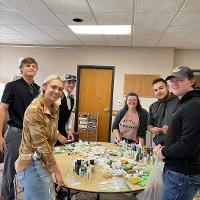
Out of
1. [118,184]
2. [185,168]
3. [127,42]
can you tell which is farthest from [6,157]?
[127,42]

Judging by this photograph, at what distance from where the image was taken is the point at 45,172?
1585 millimetres

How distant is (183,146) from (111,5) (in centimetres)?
222

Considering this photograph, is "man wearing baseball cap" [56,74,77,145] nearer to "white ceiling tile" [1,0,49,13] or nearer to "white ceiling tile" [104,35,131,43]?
"white ceiling tile" [1,0,49,13]

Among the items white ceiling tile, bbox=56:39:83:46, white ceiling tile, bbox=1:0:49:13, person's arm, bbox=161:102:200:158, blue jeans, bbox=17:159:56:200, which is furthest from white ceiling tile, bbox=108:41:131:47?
blue jeans, bbox=17:159:56:200

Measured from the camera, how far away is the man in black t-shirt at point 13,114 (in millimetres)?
2311

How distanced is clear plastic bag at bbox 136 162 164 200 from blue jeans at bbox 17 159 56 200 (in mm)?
669

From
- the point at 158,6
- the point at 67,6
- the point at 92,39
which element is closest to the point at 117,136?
the point at 158,6

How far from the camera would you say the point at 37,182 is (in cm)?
154

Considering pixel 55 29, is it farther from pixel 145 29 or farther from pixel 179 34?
pixel 179 34

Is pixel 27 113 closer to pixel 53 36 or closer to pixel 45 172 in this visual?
pixel 45 172

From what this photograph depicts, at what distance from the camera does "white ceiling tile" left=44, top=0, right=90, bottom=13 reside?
9.84 ft

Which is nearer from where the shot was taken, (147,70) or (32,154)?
(32,154)

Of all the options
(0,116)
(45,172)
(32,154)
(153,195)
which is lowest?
(153,195)

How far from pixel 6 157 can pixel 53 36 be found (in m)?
3.26
